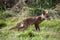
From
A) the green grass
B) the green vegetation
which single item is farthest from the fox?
the green grass

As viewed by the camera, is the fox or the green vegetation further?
the fox

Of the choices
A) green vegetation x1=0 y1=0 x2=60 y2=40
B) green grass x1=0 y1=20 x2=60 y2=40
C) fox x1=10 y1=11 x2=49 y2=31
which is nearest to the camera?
green grass x1=0 y1=20 x2=60 y2=40

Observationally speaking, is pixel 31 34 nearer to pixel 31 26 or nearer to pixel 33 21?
pixel 33 21

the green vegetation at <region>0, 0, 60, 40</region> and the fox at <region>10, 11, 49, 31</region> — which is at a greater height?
the fox at <region>10, 11, 49, 31</region>

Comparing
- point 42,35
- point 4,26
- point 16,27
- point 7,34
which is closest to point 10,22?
point 4,26

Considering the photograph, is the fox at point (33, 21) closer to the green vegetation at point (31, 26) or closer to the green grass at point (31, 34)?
the green vegetation at point (31, 26)

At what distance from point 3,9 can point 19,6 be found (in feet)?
3.20

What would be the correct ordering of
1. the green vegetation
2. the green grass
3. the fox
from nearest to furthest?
the green grass, the green vegetation, the fox

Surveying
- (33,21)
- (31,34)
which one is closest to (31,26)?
(33,21)

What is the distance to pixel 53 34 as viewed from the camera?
7449 mm

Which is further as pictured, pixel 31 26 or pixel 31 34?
pixel 31 26

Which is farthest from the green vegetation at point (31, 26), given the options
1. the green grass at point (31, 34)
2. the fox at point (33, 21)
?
the fox at point (33, 21)

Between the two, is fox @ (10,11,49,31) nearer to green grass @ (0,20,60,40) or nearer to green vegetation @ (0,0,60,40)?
green vegetation @ (0,0,60,40)

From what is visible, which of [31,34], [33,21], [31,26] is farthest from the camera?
[31,26]
